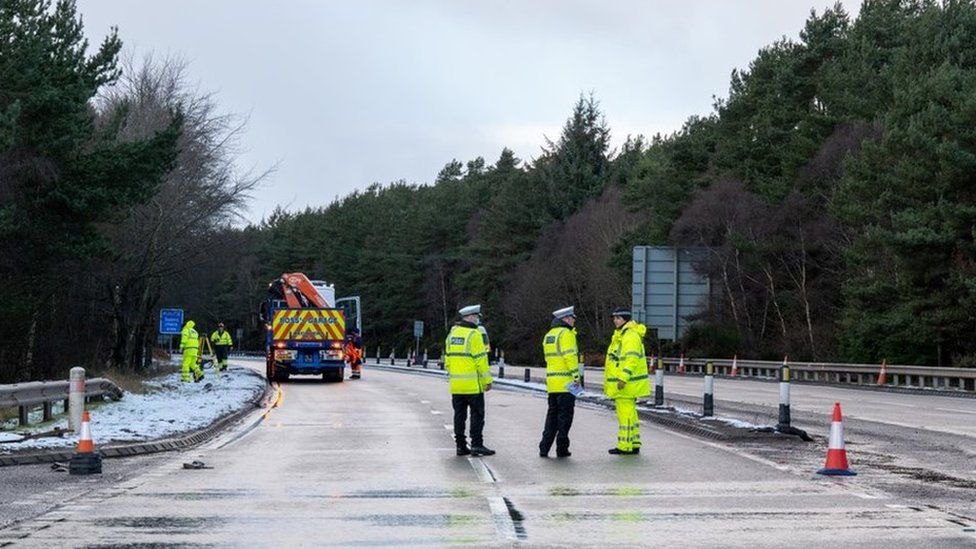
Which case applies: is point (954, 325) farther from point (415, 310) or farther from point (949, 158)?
point (415, 310)

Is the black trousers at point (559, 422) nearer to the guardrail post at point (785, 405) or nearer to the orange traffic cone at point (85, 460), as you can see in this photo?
the guardrail post at point (785, 405)

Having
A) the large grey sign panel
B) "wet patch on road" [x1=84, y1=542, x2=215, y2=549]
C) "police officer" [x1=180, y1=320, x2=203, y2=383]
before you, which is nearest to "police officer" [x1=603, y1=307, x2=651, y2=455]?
"wet patch on road" [x1=84, y1=542, x2=215, y2=549]

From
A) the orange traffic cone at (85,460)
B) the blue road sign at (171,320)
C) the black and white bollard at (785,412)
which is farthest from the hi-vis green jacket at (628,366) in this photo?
the blue road sign at (171,320)

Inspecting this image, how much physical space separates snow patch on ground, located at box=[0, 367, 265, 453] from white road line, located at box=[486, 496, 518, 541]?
7.51 metres

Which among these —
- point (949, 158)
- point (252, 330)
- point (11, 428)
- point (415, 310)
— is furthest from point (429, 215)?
point (11, 428)

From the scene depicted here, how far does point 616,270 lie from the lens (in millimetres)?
89938

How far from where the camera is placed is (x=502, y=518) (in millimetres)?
11602

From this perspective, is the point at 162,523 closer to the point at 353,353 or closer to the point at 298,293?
the point at 298,293

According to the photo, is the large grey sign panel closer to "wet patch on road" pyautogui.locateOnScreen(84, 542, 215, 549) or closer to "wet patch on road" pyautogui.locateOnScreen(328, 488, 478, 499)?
"wet patch on road" pyautogui.locateOnScreen(328, 488, 478, 499)

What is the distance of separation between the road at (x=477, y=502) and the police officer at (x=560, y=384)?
32 cm

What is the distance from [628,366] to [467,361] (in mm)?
2007

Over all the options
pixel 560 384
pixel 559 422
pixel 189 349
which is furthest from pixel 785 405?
pixel 189 349

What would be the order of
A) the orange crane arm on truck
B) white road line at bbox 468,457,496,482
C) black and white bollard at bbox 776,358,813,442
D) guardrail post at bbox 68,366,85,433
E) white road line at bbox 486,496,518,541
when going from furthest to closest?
the orange crane arm on truck → black and white bollard at bbox 776,358,813,442 → guardrail post at bbox 68,366,85,433 → white road line at bbox 468,457,496,482 → white road line at bbox 486,496,518,541

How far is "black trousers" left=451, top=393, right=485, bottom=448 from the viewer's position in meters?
18.0
